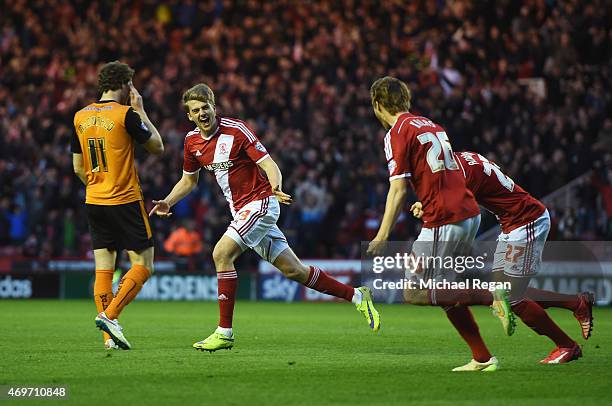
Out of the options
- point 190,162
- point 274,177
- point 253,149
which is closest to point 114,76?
point 190,162

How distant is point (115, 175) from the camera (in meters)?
9.62

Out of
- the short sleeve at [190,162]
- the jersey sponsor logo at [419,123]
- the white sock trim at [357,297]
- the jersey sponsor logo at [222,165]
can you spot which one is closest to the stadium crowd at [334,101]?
the white sock trim at [357,297]

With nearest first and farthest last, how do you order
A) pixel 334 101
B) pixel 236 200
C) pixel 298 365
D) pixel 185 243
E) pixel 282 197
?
1. pixel 298 365
2. pixel 282 197
3. pixel 236 200
4. pixel 185 243
5. pixel 334 101

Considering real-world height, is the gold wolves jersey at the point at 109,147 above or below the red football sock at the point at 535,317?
above

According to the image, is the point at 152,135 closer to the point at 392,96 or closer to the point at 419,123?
the point at 392,96

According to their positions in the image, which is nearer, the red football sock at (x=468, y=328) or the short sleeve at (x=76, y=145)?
the red football sock at (x=468, y=328)

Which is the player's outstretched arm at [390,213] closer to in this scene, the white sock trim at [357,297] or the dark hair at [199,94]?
the white sock trim at [357,297]

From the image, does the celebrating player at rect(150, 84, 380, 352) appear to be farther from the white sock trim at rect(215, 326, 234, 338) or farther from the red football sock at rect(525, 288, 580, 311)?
the red football sock at rect(525, 288, 580, 311)

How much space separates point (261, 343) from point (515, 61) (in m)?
13.6

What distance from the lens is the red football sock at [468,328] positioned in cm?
763

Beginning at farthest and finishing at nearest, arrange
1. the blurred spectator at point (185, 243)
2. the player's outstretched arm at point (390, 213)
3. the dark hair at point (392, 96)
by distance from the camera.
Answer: the blurred spectator at point (185, 243) < the dark hair at point (392, 96) < the player's outstretched arm at point (390, 213)

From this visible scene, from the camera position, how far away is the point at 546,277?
18750 mm

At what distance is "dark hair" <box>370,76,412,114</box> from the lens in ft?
25.3

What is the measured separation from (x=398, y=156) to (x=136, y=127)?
9.54ft
